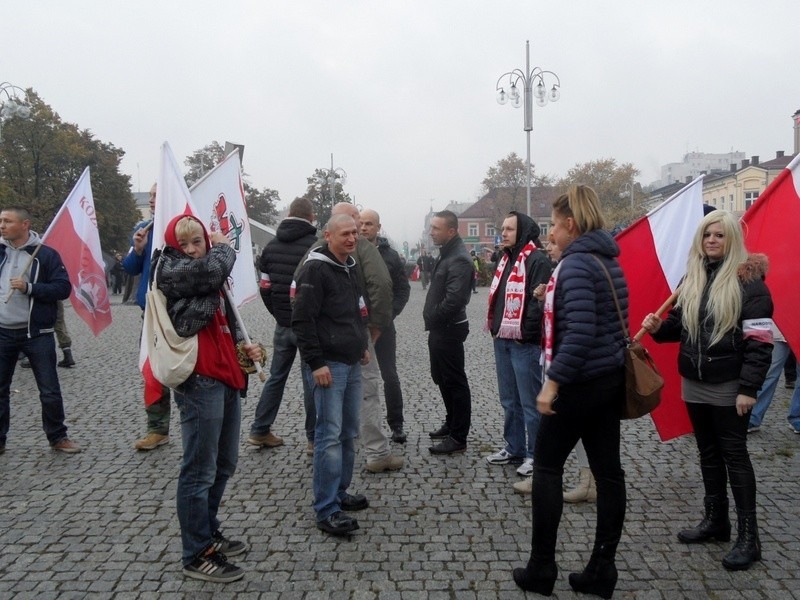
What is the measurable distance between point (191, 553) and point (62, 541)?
3.33 feet

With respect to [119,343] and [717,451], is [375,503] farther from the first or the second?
[119,343]

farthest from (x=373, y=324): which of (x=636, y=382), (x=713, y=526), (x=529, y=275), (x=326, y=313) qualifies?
(x=713, y=526)

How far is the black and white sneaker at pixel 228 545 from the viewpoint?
395 centimetres

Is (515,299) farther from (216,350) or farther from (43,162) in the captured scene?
(43,162)

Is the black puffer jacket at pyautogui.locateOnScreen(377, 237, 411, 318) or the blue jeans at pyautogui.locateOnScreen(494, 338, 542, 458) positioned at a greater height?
the black puffer jacket at pyautogui.locateOnScreen(377, 237, 411, 318)

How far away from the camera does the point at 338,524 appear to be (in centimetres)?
420

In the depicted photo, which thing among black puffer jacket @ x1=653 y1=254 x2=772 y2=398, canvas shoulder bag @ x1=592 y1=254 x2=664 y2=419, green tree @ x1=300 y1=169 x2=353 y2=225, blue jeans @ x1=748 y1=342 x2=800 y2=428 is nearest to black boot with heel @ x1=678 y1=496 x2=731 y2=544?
black puffer jacket @ x1=653 y1=254 x2=772 y2=398

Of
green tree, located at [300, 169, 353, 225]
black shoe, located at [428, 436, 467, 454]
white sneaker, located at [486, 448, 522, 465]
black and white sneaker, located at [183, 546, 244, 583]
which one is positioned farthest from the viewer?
green tree, located at [300, 169, 353, 225]

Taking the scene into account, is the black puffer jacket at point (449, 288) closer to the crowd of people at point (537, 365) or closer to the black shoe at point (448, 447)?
the crowd of people at point (537, 365)

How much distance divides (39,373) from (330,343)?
3.15m

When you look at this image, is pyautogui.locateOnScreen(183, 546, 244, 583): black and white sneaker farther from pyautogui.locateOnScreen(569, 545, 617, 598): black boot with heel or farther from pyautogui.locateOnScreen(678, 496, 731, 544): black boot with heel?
pyautogui.locateOnScreen(678, 496, 731, 544): black boot with heel

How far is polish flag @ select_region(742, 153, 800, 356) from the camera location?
14.7ft

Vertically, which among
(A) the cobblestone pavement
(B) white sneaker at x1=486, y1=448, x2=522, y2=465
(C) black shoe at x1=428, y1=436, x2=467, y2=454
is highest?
(C) black shoe at x1=428, y1=436, x2=467, y2=454

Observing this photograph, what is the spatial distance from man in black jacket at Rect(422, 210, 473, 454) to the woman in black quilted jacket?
227 cm
